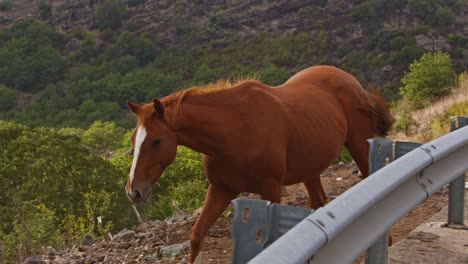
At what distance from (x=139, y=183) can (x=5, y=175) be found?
18716 millimetres

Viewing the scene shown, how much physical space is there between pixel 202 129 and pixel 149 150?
1.34 feet

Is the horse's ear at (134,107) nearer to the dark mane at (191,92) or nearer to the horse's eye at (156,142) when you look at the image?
the dark mane at (191,92)

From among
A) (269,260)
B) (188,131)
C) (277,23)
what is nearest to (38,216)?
(188,131)

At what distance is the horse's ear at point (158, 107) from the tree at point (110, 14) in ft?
509

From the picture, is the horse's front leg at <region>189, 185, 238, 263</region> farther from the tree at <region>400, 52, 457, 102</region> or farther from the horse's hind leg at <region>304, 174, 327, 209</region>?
the tree at <region>400, 52, 457, 102</region>

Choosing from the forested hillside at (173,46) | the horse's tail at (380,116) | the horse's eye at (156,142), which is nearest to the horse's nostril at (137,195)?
the horse's eye at (156,142)

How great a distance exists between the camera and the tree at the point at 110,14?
154000mm

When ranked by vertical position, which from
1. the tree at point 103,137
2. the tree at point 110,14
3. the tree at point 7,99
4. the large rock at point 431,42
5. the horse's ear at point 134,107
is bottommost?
the tree at point 7,99

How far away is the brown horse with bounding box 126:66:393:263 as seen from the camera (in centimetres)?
391

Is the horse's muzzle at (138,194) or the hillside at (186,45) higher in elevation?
the horse's muzzle at (138,194)

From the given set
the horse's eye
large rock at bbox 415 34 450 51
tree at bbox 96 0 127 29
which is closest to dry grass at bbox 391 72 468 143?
the horse's eye

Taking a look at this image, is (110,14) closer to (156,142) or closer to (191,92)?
(191,92)

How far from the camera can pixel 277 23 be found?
143625 millimetres

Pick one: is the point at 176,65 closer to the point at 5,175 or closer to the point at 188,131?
the point at 5,175
